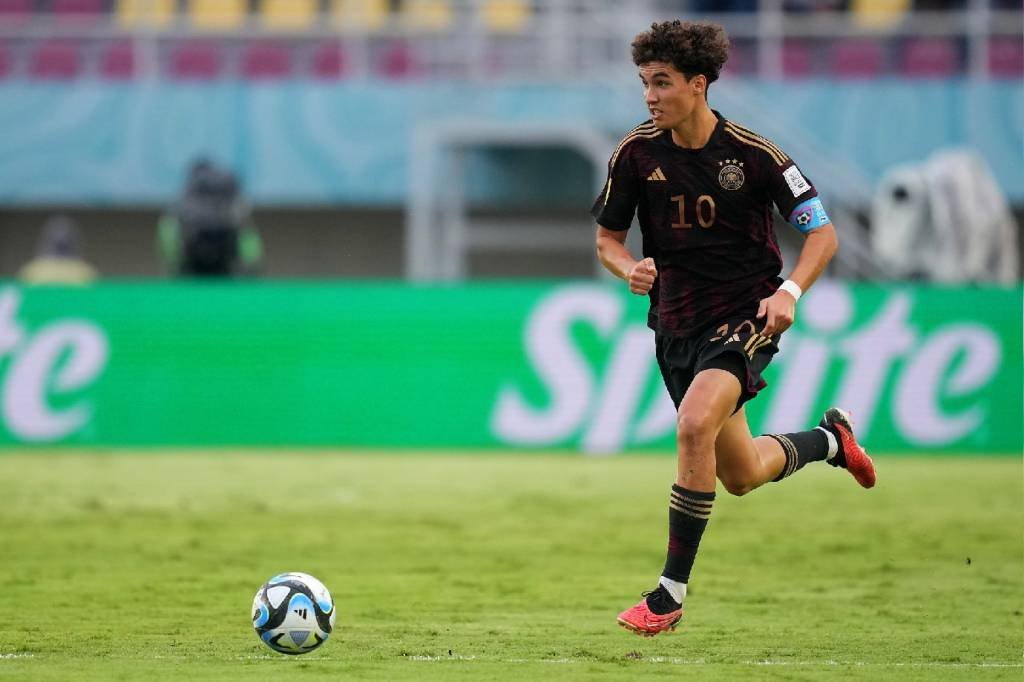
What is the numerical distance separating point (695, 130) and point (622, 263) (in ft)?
2.15

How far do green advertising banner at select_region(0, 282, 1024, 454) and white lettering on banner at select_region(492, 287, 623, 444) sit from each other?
0.05ft

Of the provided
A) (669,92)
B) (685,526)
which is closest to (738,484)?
(685,526)

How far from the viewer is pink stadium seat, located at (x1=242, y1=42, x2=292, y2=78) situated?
24109 mm

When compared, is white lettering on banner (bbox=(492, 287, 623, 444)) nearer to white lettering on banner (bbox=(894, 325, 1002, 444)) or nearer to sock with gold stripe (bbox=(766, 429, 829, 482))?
white lettering on banner (bbox=(894, 325, 1002, 444))

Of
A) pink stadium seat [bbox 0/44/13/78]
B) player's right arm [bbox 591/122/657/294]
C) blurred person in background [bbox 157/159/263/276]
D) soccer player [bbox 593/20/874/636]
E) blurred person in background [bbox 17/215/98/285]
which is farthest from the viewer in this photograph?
pink stadium seat [bbox 0/44/13/78]

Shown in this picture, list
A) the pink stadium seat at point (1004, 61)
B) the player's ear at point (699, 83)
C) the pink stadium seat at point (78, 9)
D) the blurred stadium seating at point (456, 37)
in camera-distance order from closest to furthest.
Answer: the player's ear at point (699, 83) → the blurred stadium seating at point (456, 37) → the pink stadium seat at point (1004, 61) → the pink stadium seat at point (78, 9)

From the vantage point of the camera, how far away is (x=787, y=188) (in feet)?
24.4

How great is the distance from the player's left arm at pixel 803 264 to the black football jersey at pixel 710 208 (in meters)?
0.05

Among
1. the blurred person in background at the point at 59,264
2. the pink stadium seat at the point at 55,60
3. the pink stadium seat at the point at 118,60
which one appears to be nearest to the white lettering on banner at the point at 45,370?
the blurred person in background at the point at 59,264

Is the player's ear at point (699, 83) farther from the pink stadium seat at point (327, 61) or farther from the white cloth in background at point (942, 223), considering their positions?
the pink stadium seat at point (327, 61)

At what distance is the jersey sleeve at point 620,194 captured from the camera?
7.59m

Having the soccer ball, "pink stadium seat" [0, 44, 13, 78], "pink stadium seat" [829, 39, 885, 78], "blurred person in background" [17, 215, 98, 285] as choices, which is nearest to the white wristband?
the soccer ball

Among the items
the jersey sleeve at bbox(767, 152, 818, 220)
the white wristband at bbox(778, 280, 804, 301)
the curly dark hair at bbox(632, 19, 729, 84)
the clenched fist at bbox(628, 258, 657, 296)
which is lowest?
the white wristband at bbox(778, 280, 804, 301)

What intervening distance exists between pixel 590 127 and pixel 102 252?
9.59 metres
